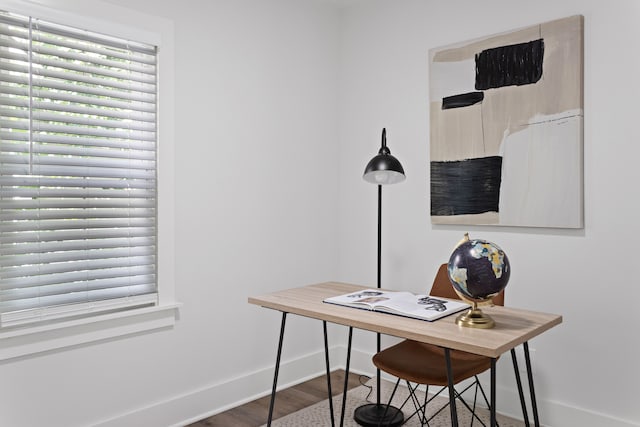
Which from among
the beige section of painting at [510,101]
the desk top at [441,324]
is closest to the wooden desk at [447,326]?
the desk top at [441,324]

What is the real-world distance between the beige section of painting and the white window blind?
65.1 inches

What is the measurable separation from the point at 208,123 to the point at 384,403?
190 cm

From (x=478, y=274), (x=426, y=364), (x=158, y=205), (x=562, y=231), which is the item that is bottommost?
(x=426, y=364)

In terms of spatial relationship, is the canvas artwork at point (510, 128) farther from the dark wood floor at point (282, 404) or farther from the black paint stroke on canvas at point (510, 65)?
the dark wood floor at point (282, 404)

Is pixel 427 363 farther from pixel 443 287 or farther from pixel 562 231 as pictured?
pixel 562 231

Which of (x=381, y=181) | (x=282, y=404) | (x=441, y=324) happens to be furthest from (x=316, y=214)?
(x=441, y=324)

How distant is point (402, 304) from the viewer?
6.85ft


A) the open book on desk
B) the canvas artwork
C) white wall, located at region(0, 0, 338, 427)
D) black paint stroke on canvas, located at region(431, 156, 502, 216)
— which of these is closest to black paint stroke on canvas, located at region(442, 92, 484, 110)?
the canvas artwork

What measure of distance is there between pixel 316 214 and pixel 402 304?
60.4 inches

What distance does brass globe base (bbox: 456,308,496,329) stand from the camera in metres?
1.81

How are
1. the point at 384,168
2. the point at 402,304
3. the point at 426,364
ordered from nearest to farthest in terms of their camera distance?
the point at 402,304 → the point at 426,364 → the point at 384,168

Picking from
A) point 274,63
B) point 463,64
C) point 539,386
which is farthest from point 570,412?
point 274,63

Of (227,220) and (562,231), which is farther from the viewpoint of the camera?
(227,220)

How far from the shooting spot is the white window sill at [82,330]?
2145 mm
